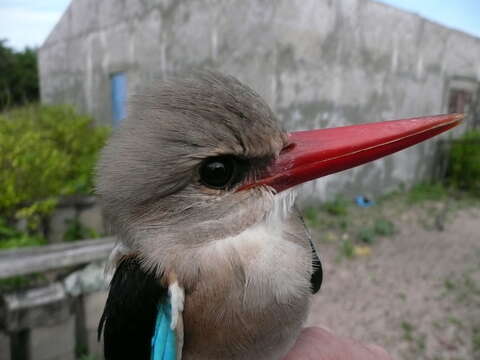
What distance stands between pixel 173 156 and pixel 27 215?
336 centimetres

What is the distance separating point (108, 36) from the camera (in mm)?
9703

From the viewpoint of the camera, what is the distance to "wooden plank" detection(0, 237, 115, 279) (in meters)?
2.71

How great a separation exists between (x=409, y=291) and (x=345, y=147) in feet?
14.2

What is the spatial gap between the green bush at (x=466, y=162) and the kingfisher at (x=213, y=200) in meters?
10.1

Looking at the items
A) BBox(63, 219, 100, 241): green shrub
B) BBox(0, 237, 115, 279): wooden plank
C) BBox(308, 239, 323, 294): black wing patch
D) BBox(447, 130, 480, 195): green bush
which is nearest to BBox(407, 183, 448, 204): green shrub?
BBox(447, 130, 480, 195): green bush

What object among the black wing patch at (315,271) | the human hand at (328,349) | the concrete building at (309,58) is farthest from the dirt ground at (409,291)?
the black wing patch at (315,271)

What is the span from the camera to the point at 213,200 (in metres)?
1.26

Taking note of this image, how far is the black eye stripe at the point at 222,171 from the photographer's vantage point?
1.26 metres

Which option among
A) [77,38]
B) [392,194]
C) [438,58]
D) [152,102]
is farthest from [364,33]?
[77,38]

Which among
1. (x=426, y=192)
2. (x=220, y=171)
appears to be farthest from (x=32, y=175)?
(x=426, y=192)

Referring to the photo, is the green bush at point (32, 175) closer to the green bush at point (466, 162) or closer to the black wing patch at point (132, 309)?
the black wing patch at point (132, 309)

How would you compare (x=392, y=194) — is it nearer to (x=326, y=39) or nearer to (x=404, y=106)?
(x=404, y=106)

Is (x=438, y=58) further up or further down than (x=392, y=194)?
further up

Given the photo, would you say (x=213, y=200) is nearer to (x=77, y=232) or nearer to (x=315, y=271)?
(x=315, y=271)
